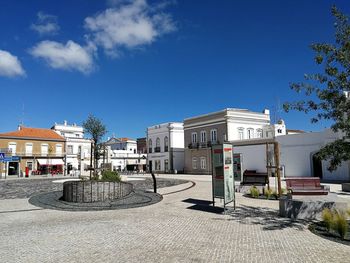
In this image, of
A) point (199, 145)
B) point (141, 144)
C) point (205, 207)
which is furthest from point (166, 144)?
point (205, 207)

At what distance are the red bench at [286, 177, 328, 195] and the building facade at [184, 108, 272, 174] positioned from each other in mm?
26383

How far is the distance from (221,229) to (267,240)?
1.34 metres

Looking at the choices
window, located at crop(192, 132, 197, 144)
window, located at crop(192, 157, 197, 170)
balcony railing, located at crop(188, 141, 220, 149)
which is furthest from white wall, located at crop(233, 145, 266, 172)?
window, located at crop(192, 132, 197, 144)

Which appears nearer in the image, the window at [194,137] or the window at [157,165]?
the window at [194,137]

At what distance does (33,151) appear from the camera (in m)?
49.2

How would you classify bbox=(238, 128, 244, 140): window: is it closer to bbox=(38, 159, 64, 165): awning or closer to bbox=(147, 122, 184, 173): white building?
bbox=(147, 122, 184, 173): white building

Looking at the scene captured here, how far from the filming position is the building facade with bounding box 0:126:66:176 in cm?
4696

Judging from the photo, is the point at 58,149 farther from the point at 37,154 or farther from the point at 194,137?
the point at 194,137

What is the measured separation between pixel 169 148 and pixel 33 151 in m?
22.3

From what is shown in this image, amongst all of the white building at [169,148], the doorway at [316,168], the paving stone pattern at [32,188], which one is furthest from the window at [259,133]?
the paving stone pattern at [32,188]

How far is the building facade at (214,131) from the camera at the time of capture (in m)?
39.0

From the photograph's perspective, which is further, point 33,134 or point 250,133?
point 33,134

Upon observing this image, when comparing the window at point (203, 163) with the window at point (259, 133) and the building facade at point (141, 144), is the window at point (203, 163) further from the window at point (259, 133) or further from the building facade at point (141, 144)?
the building facade at point (141, 144)

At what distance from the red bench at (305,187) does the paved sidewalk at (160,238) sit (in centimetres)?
129
